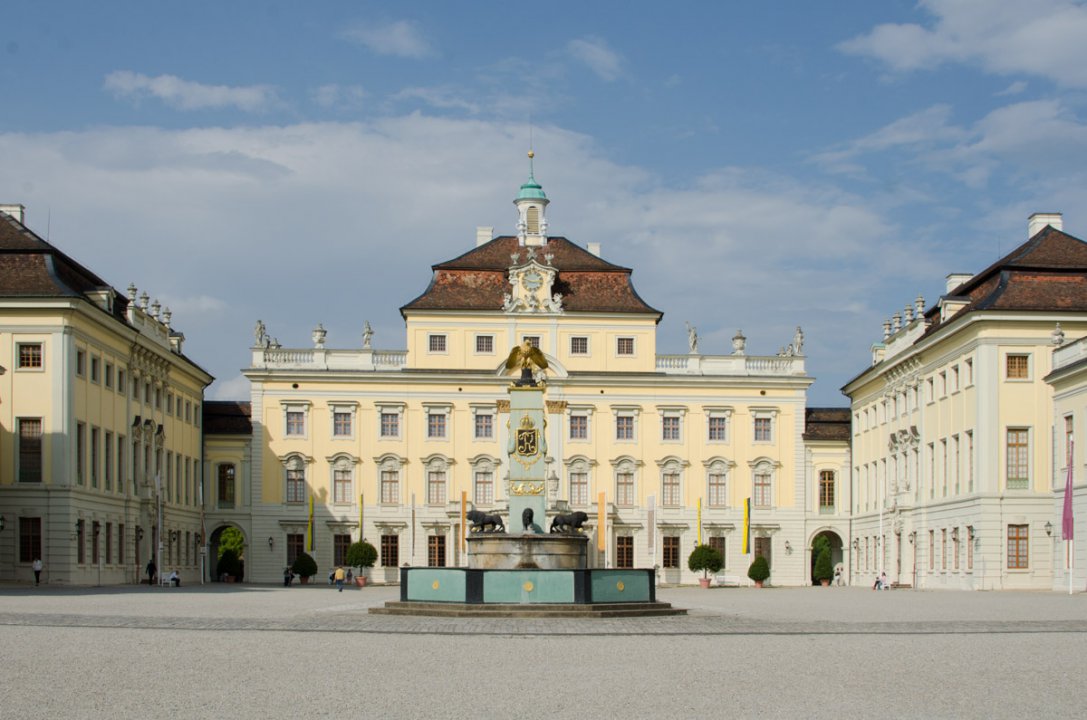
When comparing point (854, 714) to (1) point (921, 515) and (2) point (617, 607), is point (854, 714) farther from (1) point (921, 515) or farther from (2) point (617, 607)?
(1) point (921, 515)

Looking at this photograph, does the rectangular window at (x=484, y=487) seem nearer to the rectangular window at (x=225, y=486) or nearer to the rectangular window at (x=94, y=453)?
the rectangular window at (x=225, y=486)

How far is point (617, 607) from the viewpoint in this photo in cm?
3209

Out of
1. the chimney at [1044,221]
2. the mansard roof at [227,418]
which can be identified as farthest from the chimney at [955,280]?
the mansard roof at [227,418]

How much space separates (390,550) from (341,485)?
12.6 feet

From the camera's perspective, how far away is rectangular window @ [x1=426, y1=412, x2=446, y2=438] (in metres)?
77.3

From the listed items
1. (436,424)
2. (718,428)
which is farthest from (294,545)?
(718,428)

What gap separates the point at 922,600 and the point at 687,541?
32084 millimetres

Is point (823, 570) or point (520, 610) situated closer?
point (520, 610)

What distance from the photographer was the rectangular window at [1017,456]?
5550 cm

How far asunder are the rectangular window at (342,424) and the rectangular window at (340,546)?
474 centimetres

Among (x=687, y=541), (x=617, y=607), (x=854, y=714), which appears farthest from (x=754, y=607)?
(x=687, y=541)

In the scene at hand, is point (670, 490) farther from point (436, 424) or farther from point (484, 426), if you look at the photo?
point (436, 424)

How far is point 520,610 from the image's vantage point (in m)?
31.2

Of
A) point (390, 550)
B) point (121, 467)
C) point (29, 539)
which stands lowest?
point (390, 550)
